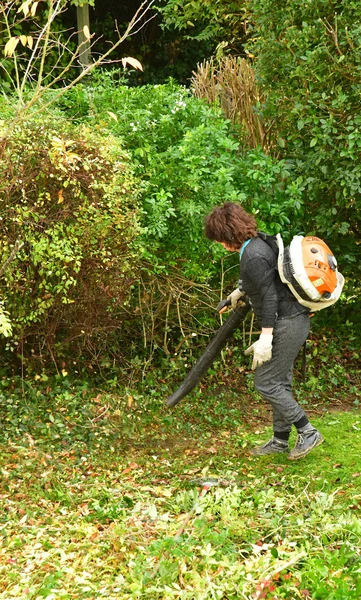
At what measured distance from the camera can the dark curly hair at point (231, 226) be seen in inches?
181

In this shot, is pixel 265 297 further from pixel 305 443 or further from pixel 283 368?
pixel 305 443

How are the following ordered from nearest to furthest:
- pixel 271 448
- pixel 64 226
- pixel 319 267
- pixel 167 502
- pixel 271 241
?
pixel 167 502
pixel 319 267
pixel 271 241
pixel 271 448
pixel 64 226

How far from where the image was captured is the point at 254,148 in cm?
697

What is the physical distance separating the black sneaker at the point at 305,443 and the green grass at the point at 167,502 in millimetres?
90

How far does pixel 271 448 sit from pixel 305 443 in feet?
0.84

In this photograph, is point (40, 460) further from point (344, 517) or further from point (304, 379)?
point (304, 379)

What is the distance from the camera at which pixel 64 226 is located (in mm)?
5199

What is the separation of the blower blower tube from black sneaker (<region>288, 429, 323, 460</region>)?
2.73 ft

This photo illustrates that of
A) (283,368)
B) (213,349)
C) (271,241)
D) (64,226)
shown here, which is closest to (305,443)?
(283,368)

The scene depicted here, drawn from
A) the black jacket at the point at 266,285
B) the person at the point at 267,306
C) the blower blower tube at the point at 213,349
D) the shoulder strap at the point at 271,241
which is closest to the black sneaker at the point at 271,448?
the person at the point at 267,306

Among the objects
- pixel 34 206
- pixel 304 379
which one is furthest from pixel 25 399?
pixel 304 379

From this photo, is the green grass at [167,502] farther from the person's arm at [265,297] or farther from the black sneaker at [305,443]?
the person's arm at [265,297]

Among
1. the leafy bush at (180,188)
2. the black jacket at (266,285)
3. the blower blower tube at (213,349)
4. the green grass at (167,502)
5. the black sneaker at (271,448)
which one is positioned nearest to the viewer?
the green grass at (167,502)

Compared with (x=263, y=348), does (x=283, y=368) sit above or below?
below
